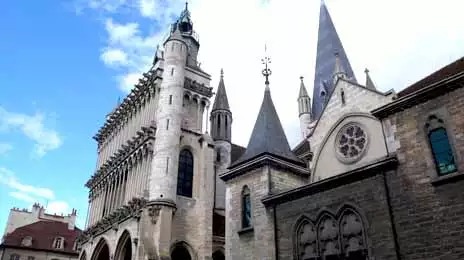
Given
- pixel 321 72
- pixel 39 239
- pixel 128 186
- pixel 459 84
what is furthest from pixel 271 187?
pixel 39 239

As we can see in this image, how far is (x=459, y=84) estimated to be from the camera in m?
10.2

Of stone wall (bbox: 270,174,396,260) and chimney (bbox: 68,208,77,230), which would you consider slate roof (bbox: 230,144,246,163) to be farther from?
chimney (bbox: 68,208,77,230)

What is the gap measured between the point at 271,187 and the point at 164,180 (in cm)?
882

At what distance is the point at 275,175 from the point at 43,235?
29410 millimetres

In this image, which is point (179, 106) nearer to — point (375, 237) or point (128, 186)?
point (128, 186)

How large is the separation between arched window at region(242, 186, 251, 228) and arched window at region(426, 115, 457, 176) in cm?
684

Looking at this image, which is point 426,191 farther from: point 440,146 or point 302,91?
point 302,91

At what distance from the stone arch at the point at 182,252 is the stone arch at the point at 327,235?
11.1m

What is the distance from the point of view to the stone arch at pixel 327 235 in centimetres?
1165

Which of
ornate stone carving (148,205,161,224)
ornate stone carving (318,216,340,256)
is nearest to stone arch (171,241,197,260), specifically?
ornate stone carving (148,205,161,224)

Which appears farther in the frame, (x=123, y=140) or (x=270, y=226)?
(x=123, y=140)

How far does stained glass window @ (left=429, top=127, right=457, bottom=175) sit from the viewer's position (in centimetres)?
997

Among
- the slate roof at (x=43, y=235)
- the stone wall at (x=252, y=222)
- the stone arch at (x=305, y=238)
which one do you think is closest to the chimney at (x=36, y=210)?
the slate roof at (x=43, y=235)

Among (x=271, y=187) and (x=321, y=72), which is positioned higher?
(x=321, y=72)
